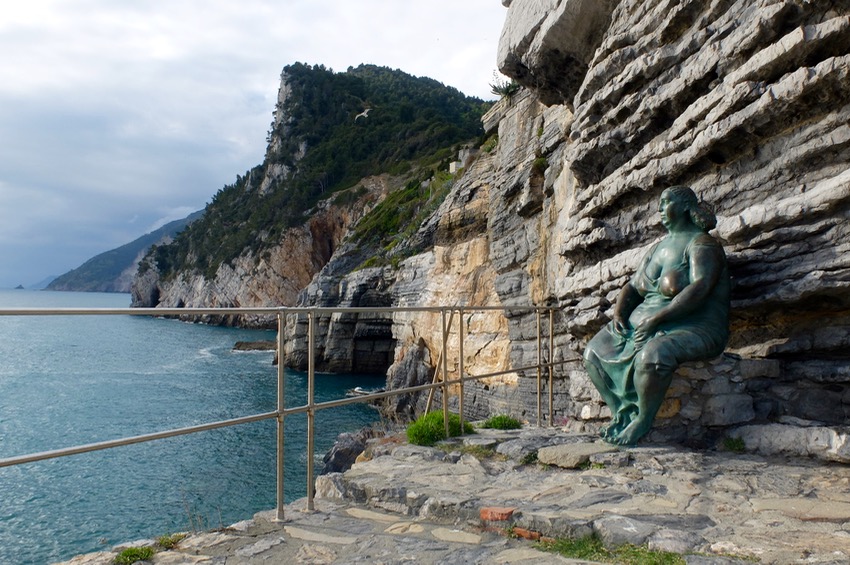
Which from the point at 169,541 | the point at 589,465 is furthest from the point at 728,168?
the point at 169,541

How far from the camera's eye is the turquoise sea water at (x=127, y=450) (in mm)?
10812

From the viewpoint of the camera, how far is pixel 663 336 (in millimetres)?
4680

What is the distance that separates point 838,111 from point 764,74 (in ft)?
2.60

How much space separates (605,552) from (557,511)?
19.8 inches

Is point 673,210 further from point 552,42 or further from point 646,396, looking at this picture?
point 552,42

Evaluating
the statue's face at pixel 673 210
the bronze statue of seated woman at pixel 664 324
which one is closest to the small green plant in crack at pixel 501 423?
the bronze statue of seated woman at pixel 664 324

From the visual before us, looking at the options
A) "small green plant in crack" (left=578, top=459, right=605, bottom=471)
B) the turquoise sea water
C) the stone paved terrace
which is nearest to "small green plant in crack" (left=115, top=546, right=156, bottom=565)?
the stone paved terrace

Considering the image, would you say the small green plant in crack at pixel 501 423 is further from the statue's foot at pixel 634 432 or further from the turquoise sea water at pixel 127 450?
the turquoise sea water at pixel 127 450

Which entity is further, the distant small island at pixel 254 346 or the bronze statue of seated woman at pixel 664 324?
the distant small island at pixel 254 346

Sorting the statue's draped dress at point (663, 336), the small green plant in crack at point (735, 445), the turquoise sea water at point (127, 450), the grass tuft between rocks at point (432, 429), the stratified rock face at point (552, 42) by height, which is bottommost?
the turquoise sea water at point (127, 450)

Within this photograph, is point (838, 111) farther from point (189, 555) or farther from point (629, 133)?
point (189, 555)

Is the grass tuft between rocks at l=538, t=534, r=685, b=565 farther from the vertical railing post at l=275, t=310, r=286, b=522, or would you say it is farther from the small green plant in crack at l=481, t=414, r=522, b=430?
the small green plant in crack at l=481, t=414, r=522, b=430

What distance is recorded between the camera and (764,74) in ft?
17.1

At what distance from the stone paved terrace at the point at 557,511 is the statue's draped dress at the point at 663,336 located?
64 centimetres
